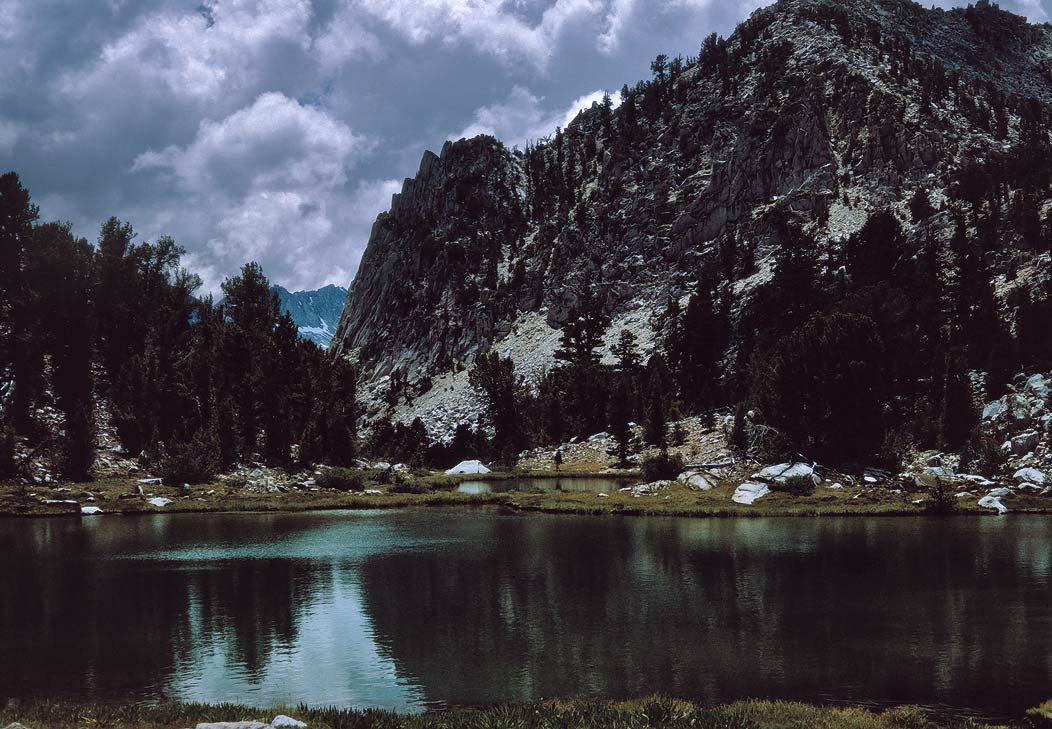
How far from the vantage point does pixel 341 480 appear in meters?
93.6

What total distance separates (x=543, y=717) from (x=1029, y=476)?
224 feet

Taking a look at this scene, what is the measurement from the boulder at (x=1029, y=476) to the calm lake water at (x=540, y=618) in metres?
16.4

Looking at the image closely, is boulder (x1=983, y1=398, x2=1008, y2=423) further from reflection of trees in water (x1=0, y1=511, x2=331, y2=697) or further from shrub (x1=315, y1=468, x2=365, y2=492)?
shrub (x1=315, y1=468, x2=365, y2=492)

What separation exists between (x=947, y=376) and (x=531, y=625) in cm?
7333

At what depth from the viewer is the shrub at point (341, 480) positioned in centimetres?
9356

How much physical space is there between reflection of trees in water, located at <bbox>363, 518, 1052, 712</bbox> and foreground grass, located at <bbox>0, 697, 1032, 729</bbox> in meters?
2.35

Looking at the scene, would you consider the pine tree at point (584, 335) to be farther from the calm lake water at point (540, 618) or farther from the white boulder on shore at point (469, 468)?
the calm lake water at point (540, 618)

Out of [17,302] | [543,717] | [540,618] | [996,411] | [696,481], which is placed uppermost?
[17,302]

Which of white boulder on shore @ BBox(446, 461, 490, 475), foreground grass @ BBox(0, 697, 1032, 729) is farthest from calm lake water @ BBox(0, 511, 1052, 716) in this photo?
white boulder on shore @ BBox(446, 461, 490, 475)

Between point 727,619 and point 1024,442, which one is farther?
point 1024,442

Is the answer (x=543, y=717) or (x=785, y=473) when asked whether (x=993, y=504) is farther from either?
(x=543, y=717)

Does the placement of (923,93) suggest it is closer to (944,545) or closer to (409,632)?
(944,545)

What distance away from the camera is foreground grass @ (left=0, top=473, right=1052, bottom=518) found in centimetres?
6369

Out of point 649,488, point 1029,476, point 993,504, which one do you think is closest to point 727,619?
point 993,504
